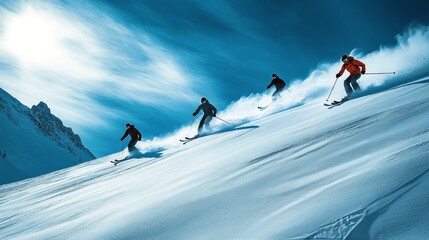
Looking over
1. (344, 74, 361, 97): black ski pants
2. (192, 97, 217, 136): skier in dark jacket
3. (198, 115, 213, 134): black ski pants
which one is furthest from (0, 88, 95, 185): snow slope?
(344, 74, 361, 97): black ski pants

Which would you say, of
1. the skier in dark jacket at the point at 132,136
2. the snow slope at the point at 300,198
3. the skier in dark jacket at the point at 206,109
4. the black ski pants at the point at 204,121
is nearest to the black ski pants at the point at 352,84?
the skier in dark jacket at the point at 206,109

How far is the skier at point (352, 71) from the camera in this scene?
42.8 feet

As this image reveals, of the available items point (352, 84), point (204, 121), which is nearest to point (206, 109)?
point (204, 121)

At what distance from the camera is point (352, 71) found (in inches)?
520

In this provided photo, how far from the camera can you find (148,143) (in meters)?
20.5

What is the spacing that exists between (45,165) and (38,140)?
26583 millimetres

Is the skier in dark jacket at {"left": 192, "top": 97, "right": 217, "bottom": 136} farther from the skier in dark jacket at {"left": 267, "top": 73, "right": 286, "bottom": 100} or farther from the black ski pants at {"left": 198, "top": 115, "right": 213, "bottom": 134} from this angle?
the skier in dark jacket at {"left": 267, "top": 73, "right": 286, "bottom": 100}

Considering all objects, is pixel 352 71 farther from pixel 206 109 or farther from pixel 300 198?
pixel 300 198

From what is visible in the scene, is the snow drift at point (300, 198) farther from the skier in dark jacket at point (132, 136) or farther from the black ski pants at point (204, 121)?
the skier in dark jacket at point (132, 136)

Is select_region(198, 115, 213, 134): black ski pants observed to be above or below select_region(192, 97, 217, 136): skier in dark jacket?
below

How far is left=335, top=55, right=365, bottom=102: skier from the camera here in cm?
1305

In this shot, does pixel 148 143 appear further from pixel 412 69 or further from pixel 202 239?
pixel 202 239

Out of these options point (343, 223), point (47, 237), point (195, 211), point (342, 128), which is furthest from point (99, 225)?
point (342, 128)

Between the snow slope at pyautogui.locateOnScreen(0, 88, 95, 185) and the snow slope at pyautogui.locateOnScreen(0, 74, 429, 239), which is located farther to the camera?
the snow slope at pyautogui.locateOnScreen(0, 88, 95, 185)
